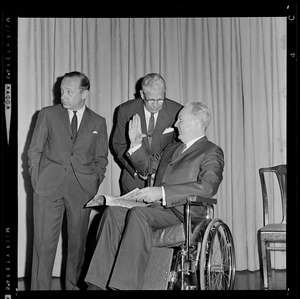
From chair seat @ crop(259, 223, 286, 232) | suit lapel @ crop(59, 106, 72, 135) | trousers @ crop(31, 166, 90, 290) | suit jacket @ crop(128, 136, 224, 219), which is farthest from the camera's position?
chair seat @ crop(259, 223, 286, 232)

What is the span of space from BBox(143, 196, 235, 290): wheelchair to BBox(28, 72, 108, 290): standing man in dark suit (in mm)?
852

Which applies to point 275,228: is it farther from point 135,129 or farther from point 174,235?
point 135,129

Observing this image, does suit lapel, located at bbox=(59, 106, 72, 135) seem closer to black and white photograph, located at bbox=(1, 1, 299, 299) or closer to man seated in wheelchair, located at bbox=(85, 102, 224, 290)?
black and white photograph, located at bbox=(1, 1, 299, 299)

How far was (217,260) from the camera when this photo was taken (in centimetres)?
386

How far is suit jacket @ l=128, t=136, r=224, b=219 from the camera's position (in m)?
3.60

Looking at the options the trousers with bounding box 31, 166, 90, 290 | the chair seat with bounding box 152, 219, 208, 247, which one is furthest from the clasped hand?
the trousers with bounding box 31, 166, 90, 290

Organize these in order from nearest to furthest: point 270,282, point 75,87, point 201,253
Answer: point 201,253, point 75,87, point 270,282

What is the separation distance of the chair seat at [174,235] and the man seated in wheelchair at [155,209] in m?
0.05
